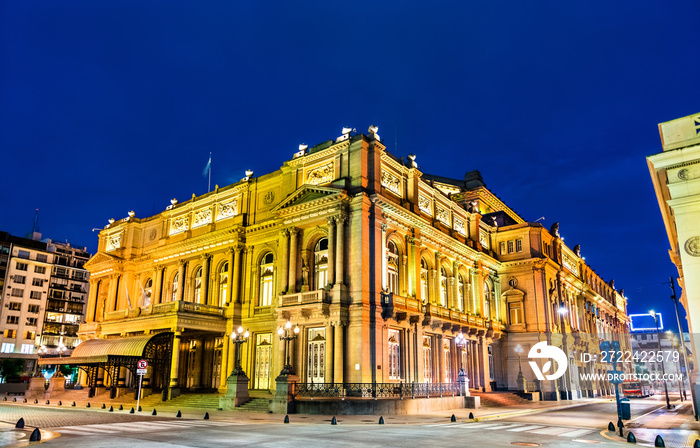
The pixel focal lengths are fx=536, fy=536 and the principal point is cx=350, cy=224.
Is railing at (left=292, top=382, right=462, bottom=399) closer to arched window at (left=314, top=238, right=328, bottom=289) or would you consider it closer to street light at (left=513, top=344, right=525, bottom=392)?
arched window at (left=314, top=238, right=328, bottom=289)

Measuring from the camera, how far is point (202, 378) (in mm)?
43594

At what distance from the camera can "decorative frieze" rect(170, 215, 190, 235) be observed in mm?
Answer: 50344

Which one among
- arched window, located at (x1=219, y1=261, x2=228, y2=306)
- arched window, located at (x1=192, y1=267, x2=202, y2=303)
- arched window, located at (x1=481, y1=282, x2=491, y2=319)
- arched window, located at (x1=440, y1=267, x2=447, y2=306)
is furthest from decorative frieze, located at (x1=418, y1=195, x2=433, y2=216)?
arched window, located at (x1=192, y1=267, x2=202, y2=303)

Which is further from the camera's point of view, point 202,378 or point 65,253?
point 65,253

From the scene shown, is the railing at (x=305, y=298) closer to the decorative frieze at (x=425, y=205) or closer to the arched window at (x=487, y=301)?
the decorative frieze at (x=425, y=205)

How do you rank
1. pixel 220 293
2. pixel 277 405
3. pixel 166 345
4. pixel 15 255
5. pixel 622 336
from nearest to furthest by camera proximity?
pixel 277 405 → pixel 166 345 → pixel 220 293 → pixel 15 255 → pixel 622 336

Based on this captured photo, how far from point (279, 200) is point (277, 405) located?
18.2 m

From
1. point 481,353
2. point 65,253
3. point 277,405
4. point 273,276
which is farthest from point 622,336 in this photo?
point 65,253

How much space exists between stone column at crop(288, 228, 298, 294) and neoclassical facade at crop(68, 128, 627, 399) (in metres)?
0.11

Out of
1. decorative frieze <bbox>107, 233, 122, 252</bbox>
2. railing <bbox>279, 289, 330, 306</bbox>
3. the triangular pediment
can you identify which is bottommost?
railing <bbox>279, 289, 330, 306</bbox>

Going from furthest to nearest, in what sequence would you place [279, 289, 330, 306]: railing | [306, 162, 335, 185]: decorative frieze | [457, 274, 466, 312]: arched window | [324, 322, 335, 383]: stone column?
[457, 274, 466, 312]: arched window
[306, 162, 335, 185]: decorative frieze
[279, 289, 330, 306]: railing
[324, 322, 335, 383]: stone column

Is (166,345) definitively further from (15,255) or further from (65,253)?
(65,253)

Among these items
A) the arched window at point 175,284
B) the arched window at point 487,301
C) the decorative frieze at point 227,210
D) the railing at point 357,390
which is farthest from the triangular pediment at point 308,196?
the arched window at point 487,301

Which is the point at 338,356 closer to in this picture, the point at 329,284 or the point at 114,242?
the point at 329,284
